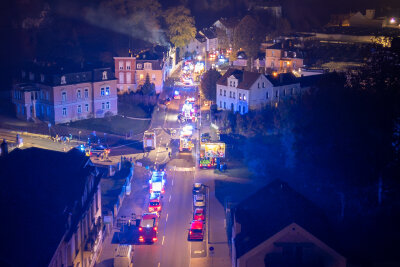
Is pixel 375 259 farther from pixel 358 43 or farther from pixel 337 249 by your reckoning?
pixel 358 43

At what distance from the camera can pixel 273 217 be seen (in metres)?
17.6

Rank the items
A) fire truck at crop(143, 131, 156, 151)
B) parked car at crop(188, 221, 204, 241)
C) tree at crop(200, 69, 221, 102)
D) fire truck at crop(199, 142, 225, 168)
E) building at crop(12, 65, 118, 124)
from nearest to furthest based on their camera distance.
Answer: parked car at crop(188, 221, 204, 241)
fire truck at crop(199, 142, 225, 168)
fire truck at crop(143, 131, 156, 151)
building at crop(12, 65, 118, 124)
tree at crop(200, 69, 221, 102)

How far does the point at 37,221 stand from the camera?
16.0m

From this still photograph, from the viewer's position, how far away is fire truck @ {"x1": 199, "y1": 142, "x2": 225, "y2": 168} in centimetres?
3198

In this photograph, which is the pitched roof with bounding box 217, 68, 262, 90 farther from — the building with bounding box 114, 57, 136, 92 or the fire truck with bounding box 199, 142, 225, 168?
the fire truck with bounding box 199, 142, 225, 168

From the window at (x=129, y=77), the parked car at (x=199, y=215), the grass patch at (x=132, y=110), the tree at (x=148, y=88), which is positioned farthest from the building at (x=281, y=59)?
the parked car at (x=199, y=215)

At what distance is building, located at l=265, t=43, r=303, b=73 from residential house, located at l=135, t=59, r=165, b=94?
12430 mm

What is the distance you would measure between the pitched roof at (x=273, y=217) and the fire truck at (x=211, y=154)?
11.8 metres

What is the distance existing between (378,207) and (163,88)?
1286 inches

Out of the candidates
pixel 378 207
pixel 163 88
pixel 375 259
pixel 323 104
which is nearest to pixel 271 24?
pixel 163 88

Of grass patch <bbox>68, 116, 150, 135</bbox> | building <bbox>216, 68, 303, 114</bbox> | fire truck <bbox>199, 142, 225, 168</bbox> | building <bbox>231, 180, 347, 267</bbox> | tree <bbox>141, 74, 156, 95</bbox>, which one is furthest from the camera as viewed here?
tree <bbox>141, 74, 156, 95</bbox>

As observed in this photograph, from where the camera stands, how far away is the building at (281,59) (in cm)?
5372

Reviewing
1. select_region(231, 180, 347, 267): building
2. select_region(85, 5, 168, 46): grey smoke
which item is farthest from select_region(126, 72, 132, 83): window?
select_region(231, 180, 347, 267): building

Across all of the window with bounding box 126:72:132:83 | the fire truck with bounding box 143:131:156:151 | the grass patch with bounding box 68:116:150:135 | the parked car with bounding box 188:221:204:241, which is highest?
the window with bounding box 126:72:132:83
